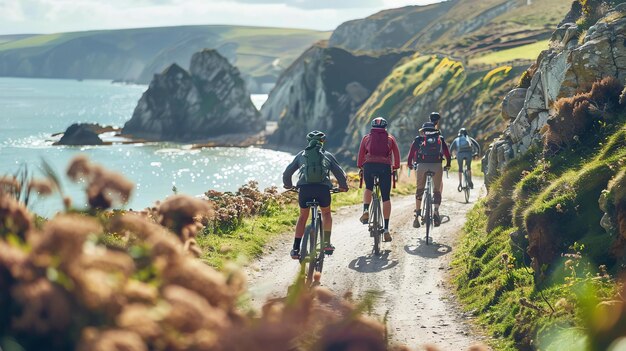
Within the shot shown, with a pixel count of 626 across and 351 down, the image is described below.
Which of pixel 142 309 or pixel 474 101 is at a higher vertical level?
pixel 142 309

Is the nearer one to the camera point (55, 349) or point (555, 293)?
point (55, 349)

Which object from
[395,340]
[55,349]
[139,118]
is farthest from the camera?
[139,118]

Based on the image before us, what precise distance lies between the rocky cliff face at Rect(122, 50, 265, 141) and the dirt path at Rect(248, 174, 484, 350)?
448 feet

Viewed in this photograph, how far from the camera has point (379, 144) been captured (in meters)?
18.1

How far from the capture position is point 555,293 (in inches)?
478

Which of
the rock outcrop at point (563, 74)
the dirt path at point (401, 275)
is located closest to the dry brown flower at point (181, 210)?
the dirt path at point (401, 275)

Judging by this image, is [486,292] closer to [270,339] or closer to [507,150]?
[507,150]

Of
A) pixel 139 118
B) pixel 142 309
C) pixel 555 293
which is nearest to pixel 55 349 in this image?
pixel 142 309

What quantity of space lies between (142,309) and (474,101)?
316 feet

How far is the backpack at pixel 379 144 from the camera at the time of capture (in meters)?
18.1

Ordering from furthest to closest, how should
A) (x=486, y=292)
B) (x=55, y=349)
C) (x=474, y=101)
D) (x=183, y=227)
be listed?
1. (x=474, y=101)
2. (x=486, y=292)
3. (x=183, y=227)
4. (x=55, y=349)

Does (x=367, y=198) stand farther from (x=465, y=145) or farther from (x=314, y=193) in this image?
(x=465, y=145)

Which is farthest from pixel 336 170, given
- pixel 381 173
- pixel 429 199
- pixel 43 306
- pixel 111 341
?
pixel 111 341

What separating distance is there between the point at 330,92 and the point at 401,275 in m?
131
